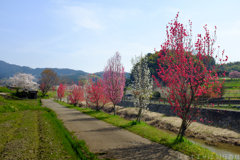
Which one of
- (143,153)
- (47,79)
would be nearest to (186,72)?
(143,153)

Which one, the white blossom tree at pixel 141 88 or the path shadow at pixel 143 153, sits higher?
the white blossom tree at pixel 141 88

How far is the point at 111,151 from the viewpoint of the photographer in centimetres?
807

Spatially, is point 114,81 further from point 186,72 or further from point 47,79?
point 47,79

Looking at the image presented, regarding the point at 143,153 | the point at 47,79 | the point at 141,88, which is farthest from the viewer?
the point at 47,79

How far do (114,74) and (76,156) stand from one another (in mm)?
16517

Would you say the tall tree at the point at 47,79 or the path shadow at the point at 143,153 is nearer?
the path shadow at the point at 143,153

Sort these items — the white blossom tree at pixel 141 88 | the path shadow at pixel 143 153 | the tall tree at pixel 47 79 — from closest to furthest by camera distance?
the path shadow at pixel 143 153 < the white blossom tree at pixel 141 88 < the tall tree at pixel 47 79

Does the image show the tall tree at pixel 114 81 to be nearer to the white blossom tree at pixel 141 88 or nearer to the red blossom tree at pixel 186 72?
the white blossom tree at pixel 141 88

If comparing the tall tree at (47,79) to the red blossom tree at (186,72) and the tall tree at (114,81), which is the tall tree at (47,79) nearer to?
the tall tree at (114,81)

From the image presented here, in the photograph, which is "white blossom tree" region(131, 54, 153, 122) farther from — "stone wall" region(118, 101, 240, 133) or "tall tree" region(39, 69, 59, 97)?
"tall tree" region(39, 69, 59, 97)

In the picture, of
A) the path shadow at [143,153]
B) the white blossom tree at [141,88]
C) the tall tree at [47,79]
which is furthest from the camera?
the tall tree at [47,79]

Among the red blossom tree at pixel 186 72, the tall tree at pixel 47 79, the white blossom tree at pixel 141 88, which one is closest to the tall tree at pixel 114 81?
the white blossom tree at pixel 141 88

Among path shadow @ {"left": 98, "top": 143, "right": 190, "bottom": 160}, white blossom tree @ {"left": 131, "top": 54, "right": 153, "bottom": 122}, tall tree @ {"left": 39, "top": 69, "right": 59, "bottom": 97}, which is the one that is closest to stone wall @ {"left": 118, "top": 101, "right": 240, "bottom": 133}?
white blossom tree @ {"left": 131, "top": 54, "right": 153, "bottom": 122}

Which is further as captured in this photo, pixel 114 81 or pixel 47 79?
pixel 47 79
